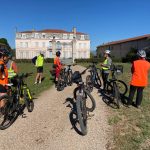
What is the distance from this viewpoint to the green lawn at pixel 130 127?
480 centimetres

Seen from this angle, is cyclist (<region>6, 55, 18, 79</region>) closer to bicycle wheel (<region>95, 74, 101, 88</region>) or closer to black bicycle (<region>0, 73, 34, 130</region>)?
black bicycle (<region>0, 73, 34, 130</region>)

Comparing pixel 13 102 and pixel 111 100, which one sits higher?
pixel 13 102

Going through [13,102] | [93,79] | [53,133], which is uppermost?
[93,79]

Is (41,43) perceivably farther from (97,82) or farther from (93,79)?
(93,79)

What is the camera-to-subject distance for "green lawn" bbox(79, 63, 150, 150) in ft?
15.7

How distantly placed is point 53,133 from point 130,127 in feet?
6.34

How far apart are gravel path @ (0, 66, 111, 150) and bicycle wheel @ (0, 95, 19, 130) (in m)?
0.13

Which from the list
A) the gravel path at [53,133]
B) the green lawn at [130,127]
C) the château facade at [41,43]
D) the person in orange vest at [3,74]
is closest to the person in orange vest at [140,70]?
the green lawn at [130,127]

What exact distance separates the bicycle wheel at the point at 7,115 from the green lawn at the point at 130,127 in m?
2.60

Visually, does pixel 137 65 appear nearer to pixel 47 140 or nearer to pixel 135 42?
pixel 47 140

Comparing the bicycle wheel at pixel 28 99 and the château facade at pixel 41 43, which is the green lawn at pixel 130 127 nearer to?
the bicycle wheel at pixel 28 99

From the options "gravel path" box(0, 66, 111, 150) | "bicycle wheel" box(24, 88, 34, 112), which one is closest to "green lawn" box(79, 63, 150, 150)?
"gravel path" box(0, 66, 111, 150)

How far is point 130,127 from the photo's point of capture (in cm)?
575

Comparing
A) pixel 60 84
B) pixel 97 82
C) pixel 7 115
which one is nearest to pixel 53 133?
pixel 7 115
